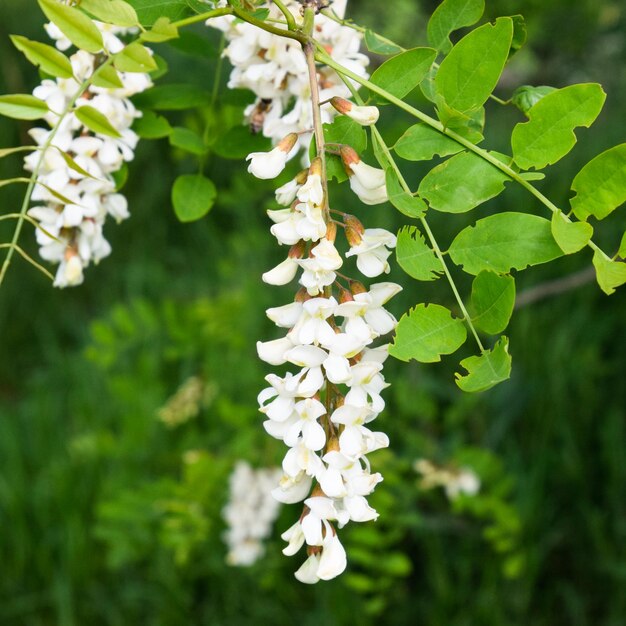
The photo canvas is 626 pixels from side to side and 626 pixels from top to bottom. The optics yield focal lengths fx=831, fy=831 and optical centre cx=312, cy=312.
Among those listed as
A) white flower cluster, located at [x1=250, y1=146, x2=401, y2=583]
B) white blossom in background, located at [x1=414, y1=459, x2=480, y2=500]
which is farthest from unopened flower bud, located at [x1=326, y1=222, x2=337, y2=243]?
white blossom in background, located at [x1=414, y1=459, x2=480, y2=500]

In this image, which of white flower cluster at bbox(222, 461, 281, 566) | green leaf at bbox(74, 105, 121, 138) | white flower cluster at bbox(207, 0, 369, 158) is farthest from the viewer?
white flower cluster at bbox(222, 461, 281, 566)

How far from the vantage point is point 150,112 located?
2.97ft

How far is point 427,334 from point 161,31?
0.28 m

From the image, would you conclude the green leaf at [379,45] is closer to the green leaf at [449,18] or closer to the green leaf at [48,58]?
the green leaf at [449,18]

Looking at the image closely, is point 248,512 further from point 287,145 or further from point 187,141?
point 287,145

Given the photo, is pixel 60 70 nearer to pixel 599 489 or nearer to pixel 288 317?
pixel 288 317

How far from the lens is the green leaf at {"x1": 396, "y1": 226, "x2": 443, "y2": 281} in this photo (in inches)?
23.9

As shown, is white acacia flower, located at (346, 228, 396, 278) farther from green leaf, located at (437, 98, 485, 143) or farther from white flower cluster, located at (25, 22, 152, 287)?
white flower cluster, located at (25, 22, 152, 287)

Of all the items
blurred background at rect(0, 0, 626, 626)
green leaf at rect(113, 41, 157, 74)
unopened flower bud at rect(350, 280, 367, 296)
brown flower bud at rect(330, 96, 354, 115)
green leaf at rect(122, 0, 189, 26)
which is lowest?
blurred background at rect(0, 0, 626, 626)

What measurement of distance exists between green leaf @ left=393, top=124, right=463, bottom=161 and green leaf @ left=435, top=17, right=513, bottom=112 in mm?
26

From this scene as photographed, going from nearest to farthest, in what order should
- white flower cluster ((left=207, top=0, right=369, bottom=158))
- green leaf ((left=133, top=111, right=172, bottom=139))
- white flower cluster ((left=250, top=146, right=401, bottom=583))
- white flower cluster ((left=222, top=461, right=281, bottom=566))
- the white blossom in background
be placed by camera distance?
1. white flower cluster ((left=250, top=146, right=401, bottom=583))
2. white flower cluster ((left=207, top=0, right=369, bottom=158))
3. green leaf ((left=133, top=111, right=172, bottom=139))
4. the white blossom in background
5. white flower cluster ((left=222, top=461, right=281, bottom=566))

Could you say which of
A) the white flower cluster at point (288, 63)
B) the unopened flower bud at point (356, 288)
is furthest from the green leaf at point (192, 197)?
the unopened flower bud at point (356, 288)

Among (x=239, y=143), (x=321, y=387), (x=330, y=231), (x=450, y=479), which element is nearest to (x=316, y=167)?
(x=330, y=231)

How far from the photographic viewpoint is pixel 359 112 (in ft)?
1.98
